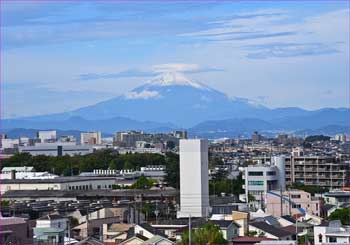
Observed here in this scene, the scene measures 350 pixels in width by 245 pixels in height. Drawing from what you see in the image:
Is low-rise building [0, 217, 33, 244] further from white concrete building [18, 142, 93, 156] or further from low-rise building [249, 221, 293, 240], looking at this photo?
white concrete building [18, 142, 93, 156]

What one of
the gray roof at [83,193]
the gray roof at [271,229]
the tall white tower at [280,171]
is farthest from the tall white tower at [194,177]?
the tall white tower at [280,171]

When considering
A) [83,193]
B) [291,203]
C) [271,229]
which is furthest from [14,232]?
[83,193]

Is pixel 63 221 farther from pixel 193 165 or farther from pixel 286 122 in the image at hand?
pixel 286 122

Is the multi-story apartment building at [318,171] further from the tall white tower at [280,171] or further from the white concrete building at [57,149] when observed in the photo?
the white concrete building at [57,149]

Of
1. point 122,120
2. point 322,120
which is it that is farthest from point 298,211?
point 122,120

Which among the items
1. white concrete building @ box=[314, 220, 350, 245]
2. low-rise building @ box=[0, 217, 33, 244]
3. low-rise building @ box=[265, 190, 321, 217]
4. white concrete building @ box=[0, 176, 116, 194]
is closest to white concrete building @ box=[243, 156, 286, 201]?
low-rise building @ box=[265, 190, 321, 217]

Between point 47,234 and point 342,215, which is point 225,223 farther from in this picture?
point 342,215
